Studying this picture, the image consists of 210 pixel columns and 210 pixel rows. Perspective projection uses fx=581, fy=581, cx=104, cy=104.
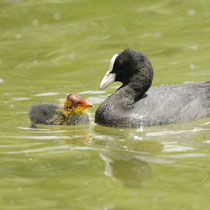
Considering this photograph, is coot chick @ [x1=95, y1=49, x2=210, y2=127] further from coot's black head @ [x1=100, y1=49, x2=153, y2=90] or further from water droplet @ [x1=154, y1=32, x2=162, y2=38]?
water droplet @ [x1=154, y1=32, x2=162, y2=38]

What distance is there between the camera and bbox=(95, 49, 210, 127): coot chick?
7.57 metres

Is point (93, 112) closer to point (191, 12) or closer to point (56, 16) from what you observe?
point (56, 16)

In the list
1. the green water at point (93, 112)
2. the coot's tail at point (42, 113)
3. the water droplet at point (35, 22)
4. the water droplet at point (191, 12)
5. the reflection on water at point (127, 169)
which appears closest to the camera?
the green water at point (93, 112)

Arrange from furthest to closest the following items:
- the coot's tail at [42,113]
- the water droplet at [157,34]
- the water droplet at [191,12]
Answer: the water droplet at [191,12] → the water droplet at [157,34] → the coot's tail at [42,113]

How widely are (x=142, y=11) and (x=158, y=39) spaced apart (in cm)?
141

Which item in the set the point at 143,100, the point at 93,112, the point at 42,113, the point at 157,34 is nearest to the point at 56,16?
the point at 157,34

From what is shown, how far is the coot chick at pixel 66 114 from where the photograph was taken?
312 inches

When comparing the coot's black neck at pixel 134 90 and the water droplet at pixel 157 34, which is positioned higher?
the water droplet at pixel 157 34

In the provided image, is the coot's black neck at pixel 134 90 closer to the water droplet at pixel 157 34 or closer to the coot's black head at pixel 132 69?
the coot's black head at pixel 132 69

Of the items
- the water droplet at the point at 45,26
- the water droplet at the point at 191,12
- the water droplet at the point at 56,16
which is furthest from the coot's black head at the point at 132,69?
the water droplet at the point at 56,16

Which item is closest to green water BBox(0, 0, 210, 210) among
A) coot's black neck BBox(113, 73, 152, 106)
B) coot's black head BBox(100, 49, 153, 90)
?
coot's black neck BBox(113, 73, 152, 106)

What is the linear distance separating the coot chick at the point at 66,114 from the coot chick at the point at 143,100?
0.21 meters

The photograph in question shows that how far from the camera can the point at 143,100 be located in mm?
7770

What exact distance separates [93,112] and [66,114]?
95 cm
